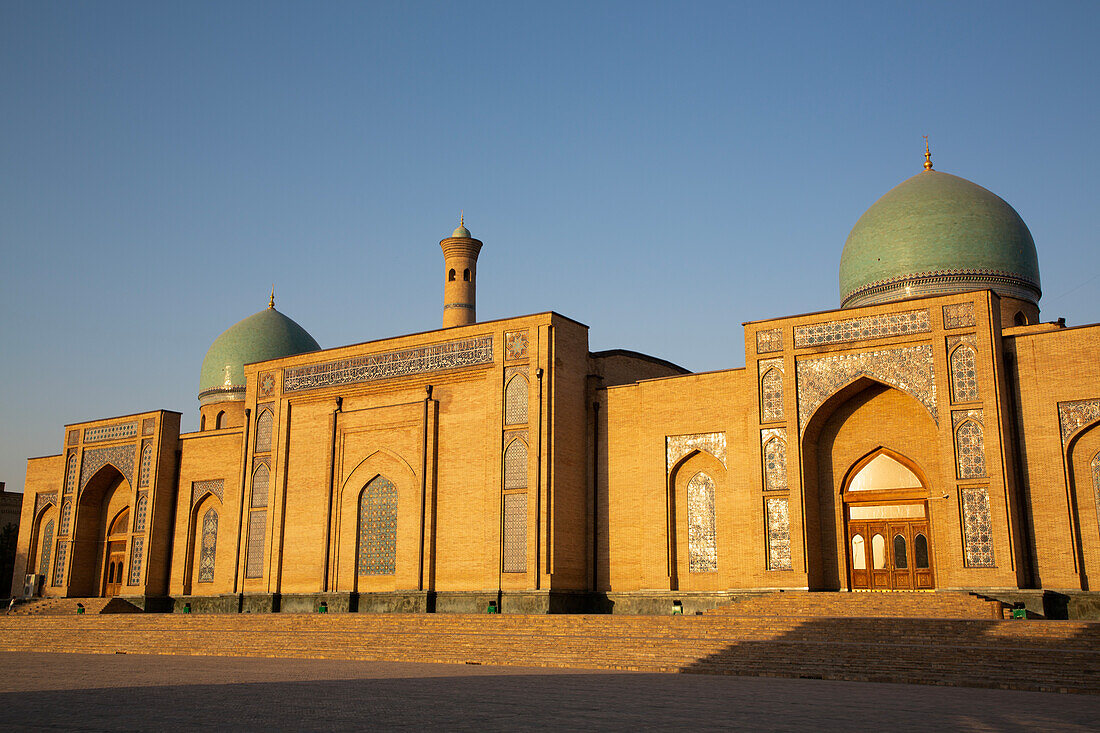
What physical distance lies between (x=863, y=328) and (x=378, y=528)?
9517mm

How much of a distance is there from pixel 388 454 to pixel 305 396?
9.02ft

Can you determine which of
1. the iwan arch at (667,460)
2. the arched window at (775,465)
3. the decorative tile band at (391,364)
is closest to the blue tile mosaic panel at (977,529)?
the iwan arch at (667,460)

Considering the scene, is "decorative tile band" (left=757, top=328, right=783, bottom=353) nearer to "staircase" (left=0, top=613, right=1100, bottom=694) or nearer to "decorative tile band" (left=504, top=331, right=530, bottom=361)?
"decorative tile band" (left=504, top=331, right=530, bottom=361)

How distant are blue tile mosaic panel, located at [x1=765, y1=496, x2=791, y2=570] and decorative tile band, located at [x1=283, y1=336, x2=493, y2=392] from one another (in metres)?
5.75

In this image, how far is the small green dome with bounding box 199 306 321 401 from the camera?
91.4ft

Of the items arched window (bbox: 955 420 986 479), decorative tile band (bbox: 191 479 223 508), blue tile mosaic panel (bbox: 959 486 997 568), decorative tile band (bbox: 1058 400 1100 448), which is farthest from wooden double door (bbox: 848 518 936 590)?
decorative tile band (bbox: 191 479 223 508)

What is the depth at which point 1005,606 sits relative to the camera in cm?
1334

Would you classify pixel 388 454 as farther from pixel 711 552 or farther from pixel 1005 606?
pixel 1005 606

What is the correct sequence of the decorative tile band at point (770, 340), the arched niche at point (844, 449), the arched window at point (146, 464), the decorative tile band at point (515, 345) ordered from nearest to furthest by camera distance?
1. the arched niche at point (844, 449)
2. the decorative tile band at point (770, 340)
3. the decorative tile band at point (515, 345)
4. the arched window at point (146, 464)

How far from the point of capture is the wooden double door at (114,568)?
79.8 ft

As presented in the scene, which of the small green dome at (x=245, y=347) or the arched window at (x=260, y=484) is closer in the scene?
the arched window at (x=260, y=484)

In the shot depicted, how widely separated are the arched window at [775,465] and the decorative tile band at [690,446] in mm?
1040

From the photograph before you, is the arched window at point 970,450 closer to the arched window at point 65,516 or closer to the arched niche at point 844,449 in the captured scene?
the arched niche at point 844,449

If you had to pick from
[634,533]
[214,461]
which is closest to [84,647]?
[214,461]
